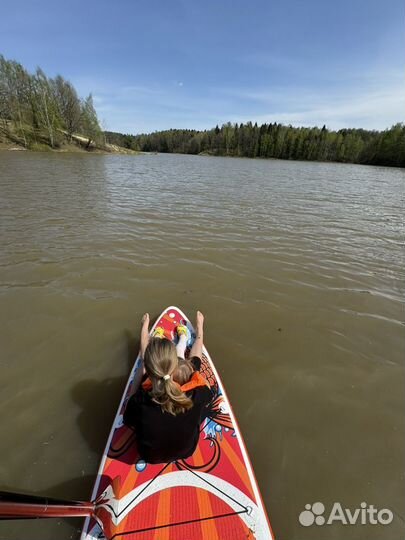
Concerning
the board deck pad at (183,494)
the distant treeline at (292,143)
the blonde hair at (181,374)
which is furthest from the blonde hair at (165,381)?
the distant treeline at (292,143)

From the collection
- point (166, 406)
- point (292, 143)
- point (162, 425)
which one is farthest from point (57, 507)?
point (292, 143)

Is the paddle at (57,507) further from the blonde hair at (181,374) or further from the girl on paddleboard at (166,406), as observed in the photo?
the blonde hair at (181,374)

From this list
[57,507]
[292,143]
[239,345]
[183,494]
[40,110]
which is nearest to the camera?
[57,507]

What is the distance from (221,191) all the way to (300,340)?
14.4m

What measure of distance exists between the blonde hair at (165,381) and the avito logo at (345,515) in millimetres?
1688

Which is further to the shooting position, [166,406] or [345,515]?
[345,515]

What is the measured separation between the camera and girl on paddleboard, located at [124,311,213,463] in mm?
2275

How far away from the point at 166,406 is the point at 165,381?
23 cm

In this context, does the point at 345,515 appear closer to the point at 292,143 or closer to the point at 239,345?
the point at 239,345

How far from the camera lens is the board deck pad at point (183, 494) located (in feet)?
7.53

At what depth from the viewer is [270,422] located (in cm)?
333

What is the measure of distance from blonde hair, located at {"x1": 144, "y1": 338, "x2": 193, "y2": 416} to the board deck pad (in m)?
0.91

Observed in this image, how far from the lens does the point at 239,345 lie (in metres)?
4.50

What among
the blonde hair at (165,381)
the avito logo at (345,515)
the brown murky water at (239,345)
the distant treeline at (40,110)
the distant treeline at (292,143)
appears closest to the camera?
the blonde hair at (165,381)
